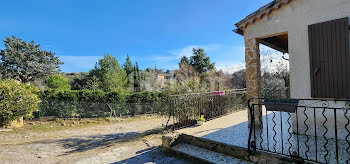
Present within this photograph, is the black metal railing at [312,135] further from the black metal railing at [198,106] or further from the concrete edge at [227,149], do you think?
the black metal railing at [198,106]

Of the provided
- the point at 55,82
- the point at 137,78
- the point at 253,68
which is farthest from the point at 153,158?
the point at 137,78

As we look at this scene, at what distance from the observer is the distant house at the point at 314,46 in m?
3.21

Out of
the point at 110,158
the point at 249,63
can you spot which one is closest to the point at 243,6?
the point at 249,63

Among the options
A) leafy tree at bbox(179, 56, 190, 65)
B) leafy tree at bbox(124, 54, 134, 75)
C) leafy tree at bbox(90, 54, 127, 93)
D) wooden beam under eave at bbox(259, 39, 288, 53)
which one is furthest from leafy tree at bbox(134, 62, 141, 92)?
wooden beam under eave at bbox(259, 39, 288, 53)

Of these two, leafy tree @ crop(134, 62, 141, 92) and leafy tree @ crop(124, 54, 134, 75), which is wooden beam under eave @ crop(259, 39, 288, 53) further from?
leafy tree @ crop(124, 54, 134, 75)

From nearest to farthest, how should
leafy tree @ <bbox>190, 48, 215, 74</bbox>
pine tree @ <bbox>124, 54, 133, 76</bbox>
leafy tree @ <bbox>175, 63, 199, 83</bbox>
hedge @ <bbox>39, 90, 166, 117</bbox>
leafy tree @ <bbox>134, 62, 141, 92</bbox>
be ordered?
hedge @ <bbox>39, 90, 166, 117</bbox> < leafy tree @ <bbox>175, 63, 199, 83</bbox> < leafy tree @ <bbox>190, 48, 215, 74</bbox> < leafy tree @ <bbox>134, 62, 141, 92</bbox> < pine tree @ <bbox>124, 54, 133, 76</bbox>

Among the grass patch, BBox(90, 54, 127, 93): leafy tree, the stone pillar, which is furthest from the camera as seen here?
BBox(90, 54, 127, 93): leafy tree

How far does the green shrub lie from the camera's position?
29.4ft

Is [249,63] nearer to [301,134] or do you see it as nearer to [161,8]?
[301,134]

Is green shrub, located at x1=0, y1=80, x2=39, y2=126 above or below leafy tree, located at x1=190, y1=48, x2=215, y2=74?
below

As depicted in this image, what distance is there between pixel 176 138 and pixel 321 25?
4182mm

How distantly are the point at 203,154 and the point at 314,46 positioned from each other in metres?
3.29

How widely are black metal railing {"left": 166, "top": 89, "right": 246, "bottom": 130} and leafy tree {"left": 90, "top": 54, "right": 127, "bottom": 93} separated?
20.0m

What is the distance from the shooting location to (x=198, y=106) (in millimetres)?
6465
